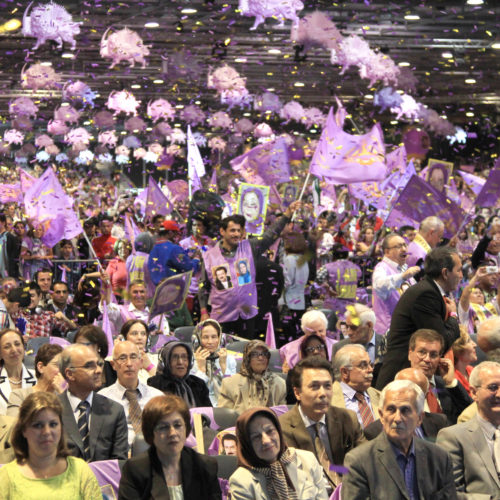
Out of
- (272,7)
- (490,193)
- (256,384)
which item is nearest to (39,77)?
(272,7)

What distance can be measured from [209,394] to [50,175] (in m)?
6.13

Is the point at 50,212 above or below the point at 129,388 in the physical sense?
below

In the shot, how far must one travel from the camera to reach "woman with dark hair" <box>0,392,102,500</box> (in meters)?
4.15

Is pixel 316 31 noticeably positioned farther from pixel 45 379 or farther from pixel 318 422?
pixel 318 422

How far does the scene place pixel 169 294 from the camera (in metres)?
7.99

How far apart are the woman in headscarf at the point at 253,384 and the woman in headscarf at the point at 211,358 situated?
1.87ft

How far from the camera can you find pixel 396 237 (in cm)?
757

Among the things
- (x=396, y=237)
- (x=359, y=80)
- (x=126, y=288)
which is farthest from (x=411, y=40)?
(x=396, y=237)

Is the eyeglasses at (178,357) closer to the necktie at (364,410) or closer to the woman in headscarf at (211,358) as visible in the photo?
the woman in headscarf at (211,358)

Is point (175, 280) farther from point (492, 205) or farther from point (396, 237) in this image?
point (492, 205)

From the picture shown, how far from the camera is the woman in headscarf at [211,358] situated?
6934mm

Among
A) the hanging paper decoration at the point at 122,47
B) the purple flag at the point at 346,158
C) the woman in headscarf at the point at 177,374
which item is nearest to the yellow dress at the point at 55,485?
the woman in headscarf at the point at 177,374

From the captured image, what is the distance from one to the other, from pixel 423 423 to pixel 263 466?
1145 millimetres

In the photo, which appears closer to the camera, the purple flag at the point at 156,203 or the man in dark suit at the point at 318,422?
the man in dark suit at the point at 318,422
